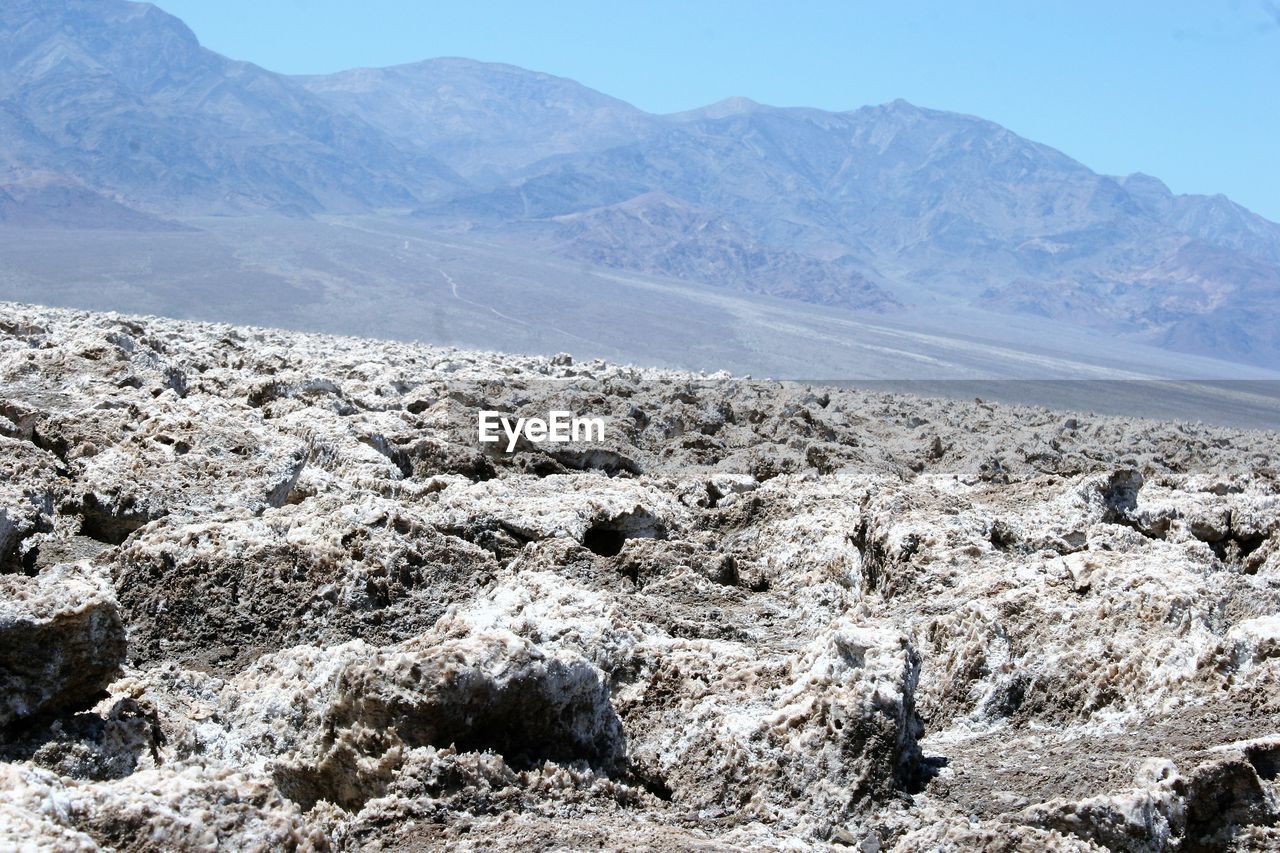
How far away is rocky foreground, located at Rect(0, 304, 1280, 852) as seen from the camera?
2.27 metres

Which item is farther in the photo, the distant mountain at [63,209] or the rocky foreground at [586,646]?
the distant mountain at [63,209]

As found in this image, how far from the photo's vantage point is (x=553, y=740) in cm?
248

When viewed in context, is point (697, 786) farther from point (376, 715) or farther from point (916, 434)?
point (916, 434)

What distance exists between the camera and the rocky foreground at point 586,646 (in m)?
2.27

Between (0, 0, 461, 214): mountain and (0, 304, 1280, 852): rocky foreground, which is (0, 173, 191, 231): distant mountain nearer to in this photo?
(0, 0, 461, 214): mountain

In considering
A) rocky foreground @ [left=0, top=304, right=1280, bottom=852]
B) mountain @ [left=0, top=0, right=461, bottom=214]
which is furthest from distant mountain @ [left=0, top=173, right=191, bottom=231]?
rocky foreground @ [left=0, top=304, right=1280, bottom=852]

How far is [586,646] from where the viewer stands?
2.90 m

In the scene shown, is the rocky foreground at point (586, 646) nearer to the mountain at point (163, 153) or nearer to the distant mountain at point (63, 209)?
the distant mountain at point (63, 209)

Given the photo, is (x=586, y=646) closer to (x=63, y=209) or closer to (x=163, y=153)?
(x=63, y=209)

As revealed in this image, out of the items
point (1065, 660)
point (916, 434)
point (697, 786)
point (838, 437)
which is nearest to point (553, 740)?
point (697, 786)

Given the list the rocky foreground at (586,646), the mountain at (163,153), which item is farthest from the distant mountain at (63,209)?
the rocky foreground at (586,646)

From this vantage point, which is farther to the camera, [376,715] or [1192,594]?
[1192,594]

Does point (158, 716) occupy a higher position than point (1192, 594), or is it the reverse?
point (1192, 594)

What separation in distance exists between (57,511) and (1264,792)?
3611mm
